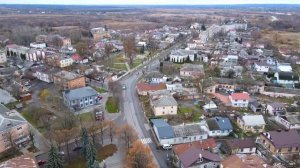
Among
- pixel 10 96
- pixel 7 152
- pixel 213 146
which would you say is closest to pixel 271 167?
pixel 213 146

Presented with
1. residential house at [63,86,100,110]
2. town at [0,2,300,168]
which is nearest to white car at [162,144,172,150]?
town at [0,2,300,168]

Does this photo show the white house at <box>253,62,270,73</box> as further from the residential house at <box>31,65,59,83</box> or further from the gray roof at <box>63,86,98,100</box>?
the residential house at <box>31,65,59,83</box>

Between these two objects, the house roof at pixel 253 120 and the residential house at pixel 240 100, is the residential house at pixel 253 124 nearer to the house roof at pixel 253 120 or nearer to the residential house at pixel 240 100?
the house roof at pixel 253 120

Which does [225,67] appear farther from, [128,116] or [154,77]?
[128,116]

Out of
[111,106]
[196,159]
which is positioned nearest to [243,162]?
[196,159]

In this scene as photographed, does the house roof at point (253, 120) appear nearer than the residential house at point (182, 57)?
Yes

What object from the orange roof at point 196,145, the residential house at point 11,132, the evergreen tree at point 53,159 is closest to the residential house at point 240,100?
the orange roof at point 196,145
